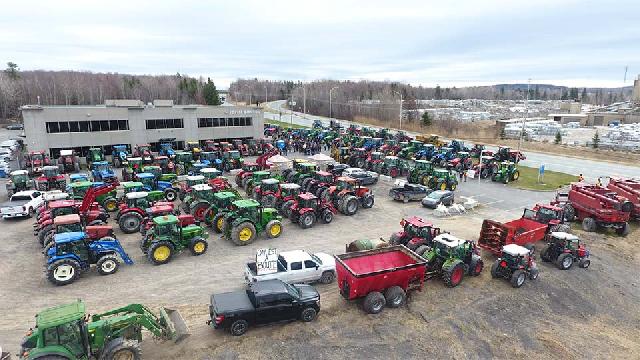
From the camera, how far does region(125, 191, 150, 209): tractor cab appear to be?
67.5 ft

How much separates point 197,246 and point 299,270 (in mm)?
5230

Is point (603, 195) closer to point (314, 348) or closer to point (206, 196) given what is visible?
point (314, 348)

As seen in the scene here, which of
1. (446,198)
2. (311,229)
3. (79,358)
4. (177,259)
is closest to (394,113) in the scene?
(446,198)

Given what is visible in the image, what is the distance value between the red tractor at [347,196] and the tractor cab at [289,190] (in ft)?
6.37

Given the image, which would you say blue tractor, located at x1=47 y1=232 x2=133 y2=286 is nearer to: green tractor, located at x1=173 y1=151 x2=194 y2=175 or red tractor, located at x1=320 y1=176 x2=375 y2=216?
red tractor, located at x1=320 y1=176 x2=375 y2=216

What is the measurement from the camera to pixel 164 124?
136ft

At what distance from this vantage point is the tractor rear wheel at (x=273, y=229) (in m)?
19.0

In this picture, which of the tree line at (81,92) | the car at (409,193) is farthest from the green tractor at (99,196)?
the tree line at (81,92)

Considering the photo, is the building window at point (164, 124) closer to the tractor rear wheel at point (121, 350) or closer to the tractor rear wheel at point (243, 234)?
the tractor rear wheel at point (243, 234)

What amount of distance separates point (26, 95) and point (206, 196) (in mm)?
90905

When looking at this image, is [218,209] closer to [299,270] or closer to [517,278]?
[299,270]

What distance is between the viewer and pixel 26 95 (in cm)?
8806

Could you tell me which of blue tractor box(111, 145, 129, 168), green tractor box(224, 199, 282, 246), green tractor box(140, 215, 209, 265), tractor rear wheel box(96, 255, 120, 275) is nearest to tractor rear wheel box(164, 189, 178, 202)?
green tractor box(224, 199, 282, 246)

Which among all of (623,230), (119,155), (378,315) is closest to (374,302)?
(378,315)
